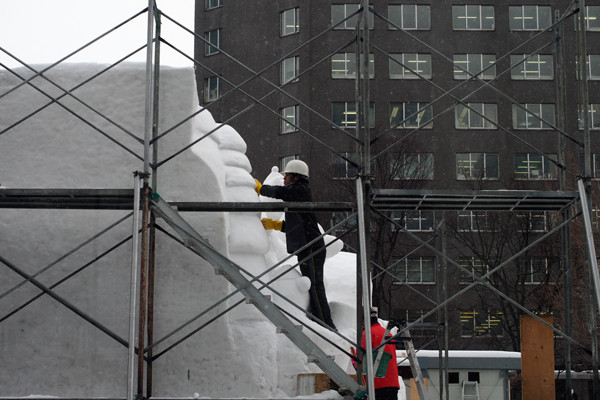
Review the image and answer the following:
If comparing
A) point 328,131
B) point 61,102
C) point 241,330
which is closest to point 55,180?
point 61,102

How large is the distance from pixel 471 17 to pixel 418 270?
1207cm

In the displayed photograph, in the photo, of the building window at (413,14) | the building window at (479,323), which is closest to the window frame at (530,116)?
the building window at (413,14)

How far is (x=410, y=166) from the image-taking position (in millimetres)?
33062

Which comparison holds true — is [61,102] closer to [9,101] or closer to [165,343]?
[9,101]

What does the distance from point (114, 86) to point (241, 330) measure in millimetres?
2796

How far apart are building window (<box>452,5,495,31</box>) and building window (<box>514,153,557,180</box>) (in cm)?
616

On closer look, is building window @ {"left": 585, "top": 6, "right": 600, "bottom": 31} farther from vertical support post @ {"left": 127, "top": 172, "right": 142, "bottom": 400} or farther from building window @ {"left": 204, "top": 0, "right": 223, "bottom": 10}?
vertical support post @ {"left": 127, "top": 172, "right": 142, "bottom": 400}

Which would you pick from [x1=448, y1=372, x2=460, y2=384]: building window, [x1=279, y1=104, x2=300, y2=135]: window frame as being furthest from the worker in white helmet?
[x1=279, y1=104, x2=300, y2=135]: window frame

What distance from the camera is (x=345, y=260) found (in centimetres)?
1250

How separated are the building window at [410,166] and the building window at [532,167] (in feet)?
19.1

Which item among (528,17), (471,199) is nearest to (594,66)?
(528,17)

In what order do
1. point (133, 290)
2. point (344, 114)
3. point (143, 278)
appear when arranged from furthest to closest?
point (344, 114)
point (143, 278)
point (133, 290)

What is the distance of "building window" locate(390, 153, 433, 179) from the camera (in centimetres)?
3231

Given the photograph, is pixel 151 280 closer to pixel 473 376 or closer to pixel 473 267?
pixel 473 376
